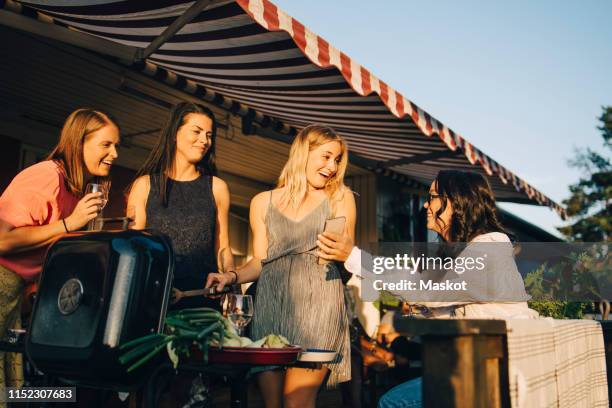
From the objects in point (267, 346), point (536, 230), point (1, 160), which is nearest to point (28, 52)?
point (1, 160)

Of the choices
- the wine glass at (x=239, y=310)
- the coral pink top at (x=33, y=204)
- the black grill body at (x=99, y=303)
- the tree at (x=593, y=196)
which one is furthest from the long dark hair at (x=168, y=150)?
the tree at (x=593, y=196)

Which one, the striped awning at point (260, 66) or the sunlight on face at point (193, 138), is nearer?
the sunlight on face at point (193, 138)

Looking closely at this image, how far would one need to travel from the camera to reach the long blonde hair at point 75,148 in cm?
235

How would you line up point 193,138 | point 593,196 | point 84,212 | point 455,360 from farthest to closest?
point 593,196
point 193,138
point 84,212
point 455,360

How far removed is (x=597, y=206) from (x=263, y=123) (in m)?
33.5

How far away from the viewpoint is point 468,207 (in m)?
2.62

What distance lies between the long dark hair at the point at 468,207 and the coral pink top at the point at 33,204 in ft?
5.53

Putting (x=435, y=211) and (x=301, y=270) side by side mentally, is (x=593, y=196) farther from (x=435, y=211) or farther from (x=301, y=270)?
(x=301, y=270)

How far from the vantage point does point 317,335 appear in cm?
212

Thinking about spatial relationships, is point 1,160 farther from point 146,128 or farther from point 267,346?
point 267,346

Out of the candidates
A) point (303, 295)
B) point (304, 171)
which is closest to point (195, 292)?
point (303, 295)

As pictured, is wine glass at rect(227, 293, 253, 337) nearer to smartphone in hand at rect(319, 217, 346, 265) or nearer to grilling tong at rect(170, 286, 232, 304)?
grilling tong at rect(170, 286, 232, 304)

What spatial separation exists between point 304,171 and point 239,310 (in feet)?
2.32

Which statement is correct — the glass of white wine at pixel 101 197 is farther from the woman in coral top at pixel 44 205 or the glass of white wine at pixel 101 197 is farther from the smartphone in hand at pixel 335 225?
the smartphone in hand at pixel 335 225
